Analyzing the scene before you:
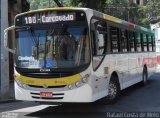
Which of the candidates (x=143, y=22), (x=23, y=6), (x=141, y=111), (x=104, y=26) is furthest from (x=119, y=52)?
(x=143, y=22)

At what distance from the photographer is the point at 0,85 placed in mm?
14953

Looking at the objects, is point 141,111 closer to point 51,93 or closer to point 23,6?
point 51,93

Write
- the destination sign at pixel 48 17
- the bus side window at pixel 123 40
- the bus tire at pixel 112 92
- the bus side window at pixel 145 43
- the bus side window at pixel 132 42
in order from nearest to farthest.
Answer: the destination sign at pixel 48 17 < the bus tire at pixel 112 92 < the bus side window at pixel 123 40 < the bus side window at pixel 132 42 < the bus side window at pixel 145 43

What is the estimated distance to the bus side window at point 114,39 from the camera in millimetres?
13224

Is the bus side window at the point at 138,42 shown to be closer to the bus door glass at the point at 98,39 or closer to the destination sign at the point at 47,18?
the bus door glass at the point at 98,39

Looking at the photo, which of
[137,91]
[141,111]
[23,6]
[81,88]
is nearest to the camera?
[81,88]

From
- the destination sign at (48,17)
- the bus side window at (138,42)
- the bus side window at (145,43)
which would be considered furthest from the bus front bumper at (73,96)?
the bus side window at (145,43)

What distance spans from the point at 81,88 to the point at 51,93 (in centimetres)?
79

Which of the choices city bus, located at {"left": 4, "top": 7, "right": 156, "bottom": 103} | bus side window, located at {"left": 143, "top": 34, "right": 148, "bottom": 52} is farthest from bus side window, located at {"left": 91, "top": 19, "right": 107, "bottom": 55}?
bus side window, located at {"left": 143, "top": 34, "right": 148, "bottom": 52}

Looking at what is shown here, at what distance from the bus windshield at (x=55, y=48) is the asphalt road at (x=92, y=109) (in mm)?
1392

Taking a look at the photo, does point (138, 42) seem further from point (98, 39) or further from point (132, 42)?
point (98, 39)

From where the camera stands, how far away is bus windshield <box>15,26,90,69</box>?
11.0m

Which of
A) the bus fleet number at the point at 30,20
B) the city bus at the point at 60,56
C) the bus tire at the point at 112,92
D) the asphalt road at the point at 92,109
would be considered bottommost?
the asphalt road at the point at 92,109

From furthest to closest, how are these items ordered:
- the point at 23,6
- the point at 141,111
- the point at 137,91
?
the point at 23,6
the point at 137,91
the point at 141,111
